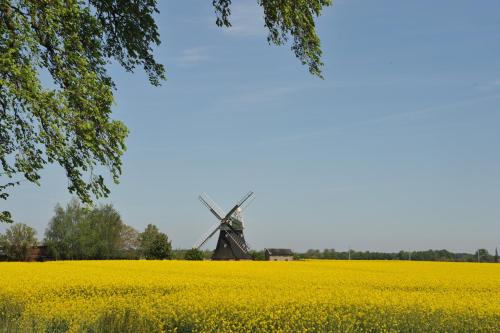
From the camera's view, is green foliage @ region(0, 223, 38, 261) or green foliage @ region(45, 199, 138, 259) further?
green foliage @ region(45, 199, 138, 259)

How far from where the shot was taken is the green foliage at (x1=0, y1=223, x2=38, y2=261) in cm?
7362

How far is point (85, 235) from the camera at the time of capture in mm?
85500

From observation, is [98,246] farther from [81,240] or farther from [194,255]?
[194,255]

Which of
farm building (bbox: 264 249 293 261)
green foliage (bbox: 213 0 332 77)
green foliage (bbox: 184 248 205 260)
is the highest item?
green foliage (bbox: 213 0 332 77)

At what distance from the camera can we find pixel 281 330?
485 inches

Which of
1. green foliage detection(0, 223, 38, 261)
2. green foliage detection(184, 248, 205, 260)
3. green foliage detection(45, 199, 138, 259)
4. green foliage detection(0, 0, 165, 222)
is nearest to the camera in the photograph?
green foliage detection(0, 0, 165, 222)

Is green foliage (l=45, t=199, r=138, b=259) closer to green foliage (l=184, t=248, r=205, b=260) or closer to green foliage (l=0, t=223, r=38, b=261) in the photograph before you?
green foliage (l=0, t=223, r=38, b=261)

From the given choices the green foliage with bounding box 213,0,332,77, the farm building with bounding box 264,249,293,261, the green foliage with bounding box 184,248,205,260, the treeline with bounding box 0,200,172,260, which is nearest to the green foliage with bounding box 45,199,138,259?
the treeline with bounding box 0,200,172,260

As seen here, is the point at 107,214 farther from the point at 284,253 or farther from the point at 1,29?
the point at 1,29

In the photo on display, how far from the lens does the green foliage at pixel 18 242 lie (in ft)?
242

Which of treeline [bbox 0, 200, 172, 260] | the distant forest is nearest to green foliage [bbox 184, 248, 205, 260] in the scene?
the distant forest

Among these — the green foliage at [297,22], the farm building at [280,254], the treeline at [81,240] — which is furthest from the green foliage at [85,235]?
the green foliage at [297,22]

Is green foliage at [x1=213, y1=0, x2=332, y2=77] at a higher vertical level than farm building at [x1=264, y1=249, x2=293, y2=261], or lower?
higher

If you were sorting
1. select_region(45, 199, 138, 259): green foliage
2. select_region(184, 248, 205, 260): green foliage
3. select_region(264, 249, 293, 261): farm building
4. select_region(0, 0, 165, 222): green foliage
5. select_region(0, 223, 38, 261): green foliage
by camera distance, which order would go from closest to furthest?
select_region(0, 0, 165, 222): green foliage → select_region(184, 248, 205, 260): green foliage → select_region(0, 223, 38, 261): green foliage → select_region(45, 199, 138, 259): green foliage → select_region(264, 249, 293, 261): farm building
